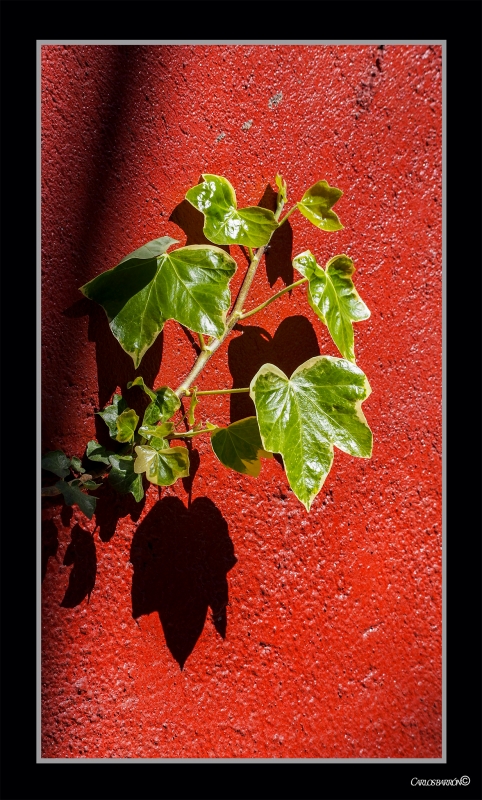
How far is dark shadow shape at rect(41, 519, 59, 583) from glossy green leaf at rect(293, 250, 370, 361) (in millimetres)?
477

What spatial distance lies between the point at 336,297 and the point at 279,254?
0.44ft

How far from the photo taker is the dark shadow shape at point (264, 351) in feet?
2.72

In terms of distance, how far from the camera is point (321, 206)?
79 cm

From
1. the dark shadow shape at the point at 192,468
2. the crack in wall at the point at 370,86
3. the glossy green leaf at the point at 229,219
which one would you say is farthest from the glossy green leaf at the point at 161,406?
the crack in wall at the point at 370,86

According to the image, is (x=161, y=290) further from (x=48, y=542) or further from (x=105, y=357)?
(x=48, y=542)

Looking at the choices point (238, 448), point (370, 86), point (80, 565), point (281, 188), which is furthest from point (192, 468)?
point (370, 86)

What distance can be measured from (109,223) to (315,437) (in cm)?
42

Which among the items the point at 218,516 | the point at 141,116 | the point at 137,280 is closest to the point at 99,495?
the point at 218,516

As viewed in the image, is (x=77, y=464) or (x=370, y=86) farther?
(x=370, y=86)

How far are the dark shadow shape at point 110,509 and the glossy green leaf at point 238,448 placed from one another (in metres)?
0.14

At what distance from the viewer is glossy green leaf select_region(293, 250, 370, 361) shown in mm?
741

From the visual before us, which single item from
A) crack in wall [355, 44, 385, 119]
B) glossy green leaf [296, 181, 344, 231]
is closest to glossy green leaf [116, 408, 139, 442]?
glossy green leaf [296, 181, 344, 231]

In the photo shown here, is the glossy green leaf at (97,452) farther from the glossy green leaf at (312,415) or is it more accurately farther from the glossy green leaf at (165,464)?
the glossy green leaf at (312,415)

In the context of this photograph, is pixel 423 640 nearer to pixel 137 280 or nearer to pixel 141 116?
pixel 137 280
